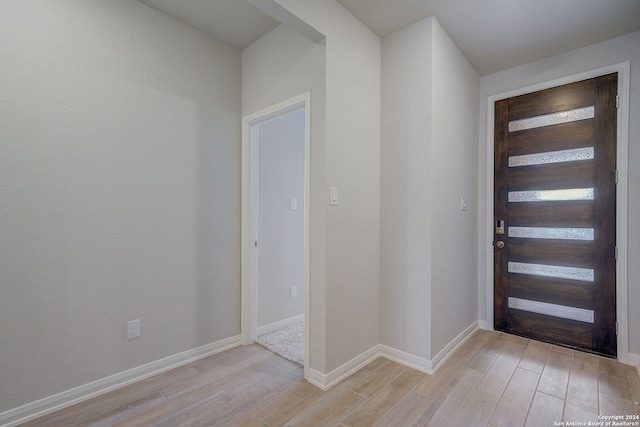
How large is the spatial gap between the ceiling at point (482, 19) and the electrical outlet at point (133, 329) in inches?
88.8

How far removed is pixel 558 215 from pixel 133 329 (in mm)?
3556

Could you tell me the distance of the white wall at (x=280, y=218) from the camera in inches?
114

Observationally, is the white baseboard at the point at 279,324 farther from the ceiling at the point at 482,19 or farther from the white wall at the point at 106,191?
the ceiling at the point at 482,19

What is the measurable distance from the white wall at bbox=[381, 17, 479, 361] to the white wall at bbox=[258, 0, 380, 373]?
4.0 inches

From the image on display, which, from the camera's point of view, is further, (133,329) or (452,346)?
(452,346)

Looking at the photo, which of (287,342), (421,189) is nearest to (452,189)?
(421,189)

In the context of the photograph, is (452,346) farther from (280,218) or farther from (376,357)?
(280,218)

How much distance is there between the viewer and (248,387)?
196cm

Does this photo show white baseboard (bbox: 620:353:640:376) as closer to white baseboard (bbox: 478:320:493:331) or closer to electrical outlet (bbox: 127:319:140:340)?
white baseboard (bbox: 478:320:493:331)

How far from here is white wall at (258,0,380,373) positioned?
1998 millimetres

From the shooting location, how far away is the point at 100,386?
74.2 inches

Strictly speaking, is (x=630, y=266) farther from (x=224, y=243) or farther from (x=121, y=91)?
(x=121, y=91)

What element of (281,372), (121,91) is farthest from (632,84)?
(121,91)

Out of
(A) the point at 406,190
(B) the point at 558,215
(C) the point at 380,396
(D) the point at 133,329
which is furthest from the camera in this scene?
(B) the point at 558,215
